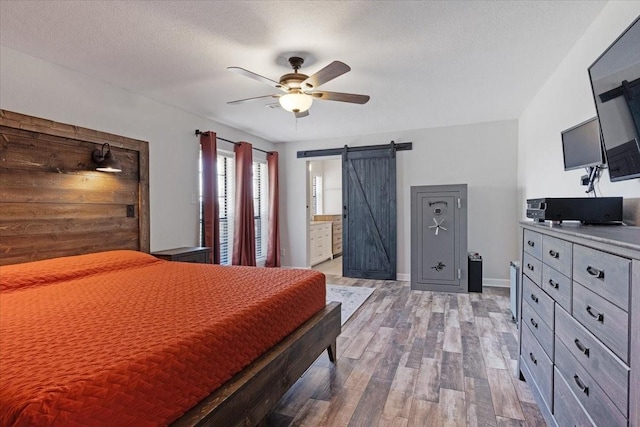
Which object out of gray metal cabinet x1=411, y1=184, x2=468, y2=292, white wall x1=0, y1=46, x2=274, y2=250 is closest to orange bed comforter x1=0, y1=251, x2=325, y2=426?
white wall x1=0, y1=46, x2=274, y2=250

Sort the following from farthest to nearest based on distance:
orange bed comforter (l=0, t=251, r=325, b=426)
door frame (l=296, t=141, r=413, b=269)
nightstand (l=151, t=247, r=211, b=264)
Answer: door frame (l=296, t=141, r=413, b=269) < nightstand (l=151, t=247, r=211, b=264) < orange bed comforter (l=0, t=251, r=325, b=426)

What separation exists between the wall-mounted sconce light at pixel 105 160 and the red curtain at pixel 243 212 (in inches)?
70.8

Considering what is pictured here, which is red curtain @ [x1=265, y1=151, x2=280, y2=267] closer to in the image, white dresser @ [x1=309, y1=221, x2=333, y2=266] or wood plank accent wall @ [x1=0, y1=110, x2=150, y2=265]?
white dresser @ [x1=309, y1=221, x2=333, y2=266]

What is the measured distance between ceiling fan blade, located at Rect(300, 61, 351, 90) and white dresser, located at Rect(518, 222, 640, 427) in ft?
4.93

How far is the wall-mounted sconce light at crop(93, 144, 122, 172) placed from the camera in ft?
9.46

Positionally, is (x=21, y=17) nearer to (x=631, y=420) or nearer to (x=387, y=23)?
(x=387, y=23)

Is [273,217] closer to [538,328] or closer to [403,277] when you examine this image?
[403,277]

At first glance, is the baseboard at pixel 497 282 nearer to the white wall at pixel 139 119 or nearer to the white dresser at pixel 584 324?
the white dresser at pixel 584 324

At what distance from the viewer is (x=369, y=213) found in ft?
17.2

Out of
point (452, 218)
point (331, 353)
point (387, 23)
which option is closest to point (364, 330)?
point (331, 353)

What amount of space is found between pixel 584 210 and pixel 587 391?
0.95m

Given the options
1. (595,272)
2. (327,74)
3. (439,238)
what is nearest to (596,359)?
(595,272)

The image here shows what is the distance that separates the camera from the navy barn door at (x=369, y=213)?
201 inches

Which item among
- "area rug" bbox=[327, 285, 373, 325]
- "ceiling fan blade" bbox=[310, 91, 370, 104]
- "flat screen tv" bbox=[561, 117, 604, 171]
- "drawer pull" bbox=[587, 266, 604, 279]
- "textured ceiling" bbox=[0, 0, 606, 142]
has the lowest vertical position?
"area rug" bbox=[327, 285, 373, 325]
